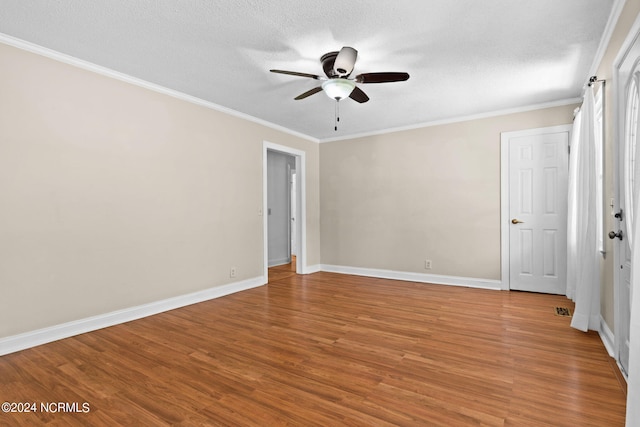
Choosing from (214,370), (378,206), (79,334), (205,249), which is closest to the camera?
(214,370)

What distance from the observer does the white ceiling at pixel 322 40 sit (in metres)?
2.37

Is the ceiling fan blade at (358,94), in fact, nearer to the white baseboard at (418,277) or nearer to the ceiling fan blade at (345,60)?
the ceiling fan blade at (345,60)

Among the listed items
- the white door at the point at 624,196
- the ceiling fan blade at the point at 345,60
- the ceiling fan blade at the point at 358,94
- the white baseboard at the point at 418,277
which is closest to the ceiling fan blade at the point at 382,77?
the ceiling fan blade at the point at 345,60

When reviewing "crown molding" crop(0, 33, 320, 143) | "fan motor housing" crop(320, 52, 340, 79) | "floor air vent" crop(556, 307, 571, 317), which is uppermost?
"crown molding" crop(0, 33, 320, 143)

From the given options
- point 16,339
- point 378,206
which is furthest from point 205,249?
point 378,206

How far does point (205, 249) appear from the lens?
14.4 ft

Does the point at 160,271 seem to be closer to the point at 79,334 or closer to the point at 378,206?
the point at 79,334

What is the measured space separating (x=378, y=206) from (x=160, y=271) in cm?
355

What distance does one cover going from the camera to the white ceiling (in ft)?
7.76

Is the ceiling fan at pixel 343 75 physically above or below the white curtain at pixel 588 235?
above

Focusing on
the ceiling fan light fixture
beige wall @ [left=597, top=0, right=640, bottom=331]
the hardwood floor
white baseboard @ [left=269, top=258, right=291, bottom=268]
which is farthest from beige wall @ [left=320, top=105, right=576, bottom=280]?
the ceiling fan light fixture

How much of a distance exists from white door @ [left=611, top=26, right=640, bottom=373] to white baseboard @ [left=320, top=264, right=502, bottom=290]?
2.45 m

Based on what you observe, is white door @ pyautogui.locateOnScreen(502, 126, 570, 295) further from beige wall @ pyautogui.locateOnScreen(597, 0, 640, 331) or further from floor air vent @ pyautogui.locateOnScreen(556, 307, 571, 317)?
beige wall @ pyautogui.locateOnScreen(597, 0, 640, 331)

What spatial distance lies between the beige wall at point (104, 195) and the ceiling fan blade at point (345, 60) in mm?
2275
